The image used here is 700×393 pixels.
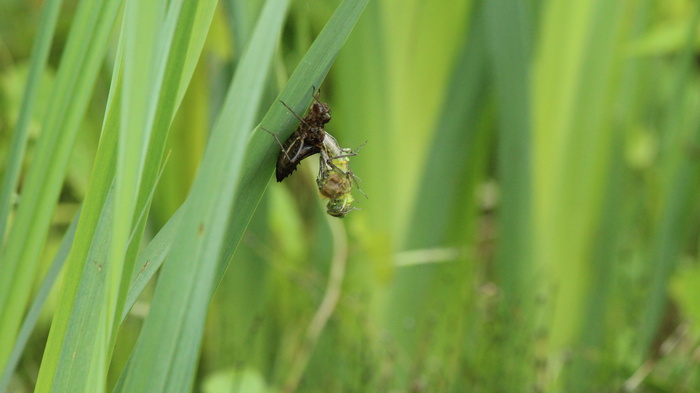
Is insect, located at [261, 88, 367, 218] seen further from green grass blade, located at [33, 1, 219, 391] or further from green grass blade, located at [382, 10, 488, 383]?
green grass blade, located at [382, 10, 488, 383]

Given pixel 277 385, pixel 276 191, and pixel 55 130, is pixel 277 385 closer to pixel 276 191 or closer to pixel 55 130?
pixel 276 191

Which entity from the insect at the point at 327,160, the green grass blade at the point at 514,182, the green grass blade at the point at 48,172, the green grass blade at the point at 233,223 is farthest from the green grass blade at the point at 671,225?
the green grass blade at the point at 48,172

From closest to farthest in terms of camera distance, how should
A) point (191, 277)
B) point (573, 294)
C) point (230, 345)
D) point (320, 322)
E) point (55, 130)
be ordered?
point (191, 277) < point (55, 130) < point (320, 322) < point (230, 345) < point (573, 294)

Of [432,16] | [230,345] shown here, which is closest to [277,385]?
[230,345]

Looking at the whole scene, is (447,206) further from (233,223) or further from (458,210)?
(233,223)

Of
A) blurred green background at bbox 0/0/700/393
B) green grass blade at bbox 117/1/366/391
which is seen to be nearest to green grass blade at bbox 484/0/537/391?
blurred green background at bbox 0/0/700/393

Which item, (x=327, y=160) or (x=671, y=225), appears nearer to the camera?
(x=327, y=160)

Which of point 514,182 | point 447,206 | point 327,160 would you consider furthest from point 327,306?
point 327,160
